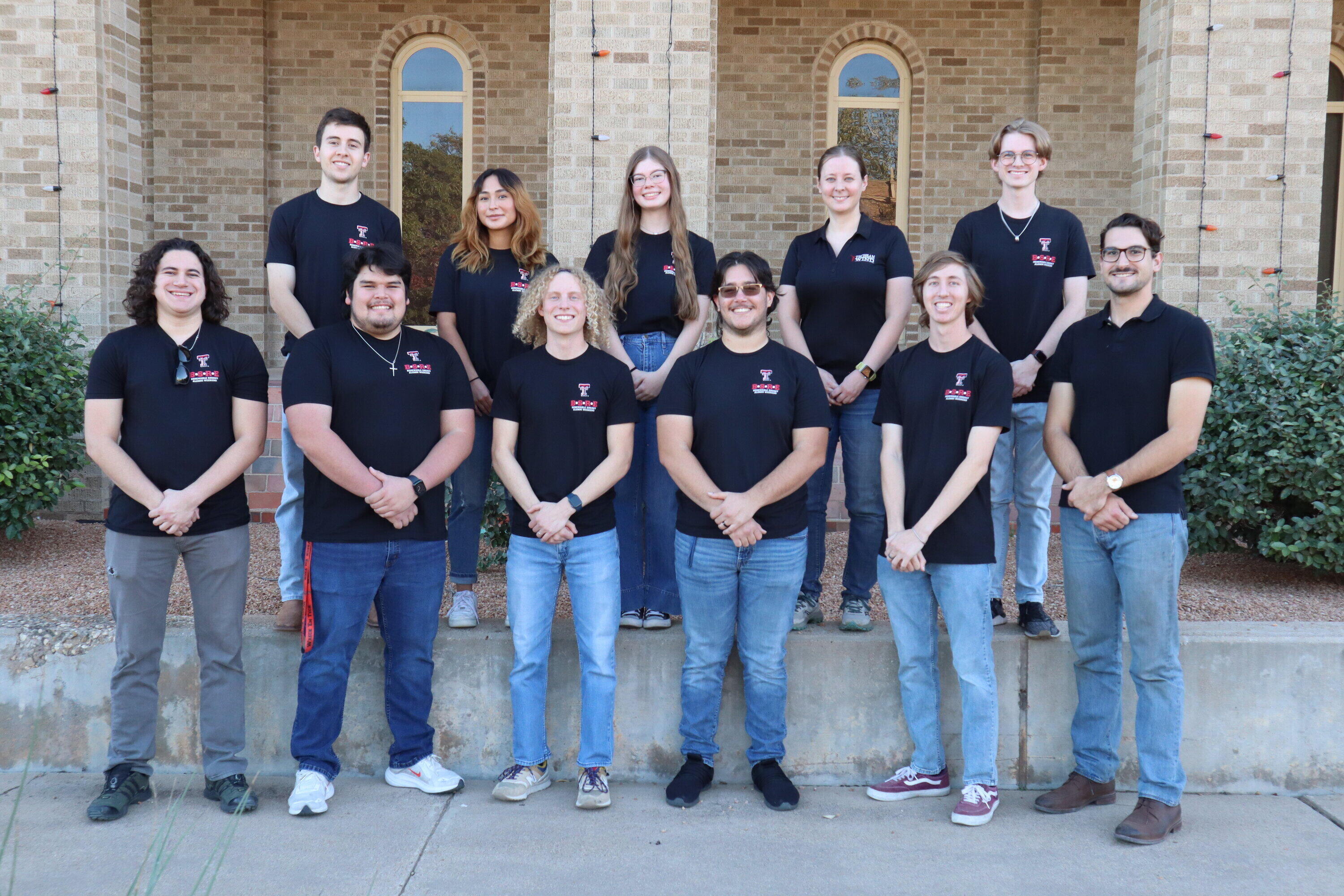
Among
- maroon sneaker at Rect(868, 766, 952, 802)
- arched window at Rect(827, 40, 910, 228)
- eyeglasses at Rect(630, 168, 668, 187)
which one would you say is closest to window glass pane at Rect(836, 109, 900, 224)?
arched window at Rect(827, 40, 910, 228)

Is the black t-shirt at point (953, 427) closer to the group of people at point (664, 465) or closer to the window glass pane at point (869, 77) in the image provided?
the group of people at point (664, 465)

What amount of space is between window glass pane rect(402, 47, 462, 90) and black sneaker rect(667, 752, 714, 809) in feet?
28.9

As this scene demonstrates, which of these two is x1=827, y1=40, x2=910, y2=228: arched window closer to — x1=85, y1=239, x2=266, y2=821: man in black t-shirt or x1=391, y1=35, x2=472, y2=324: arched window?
x1=391, y1=35, x2=472, y2=324: arched window

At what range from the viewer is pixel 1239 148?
23.5ft

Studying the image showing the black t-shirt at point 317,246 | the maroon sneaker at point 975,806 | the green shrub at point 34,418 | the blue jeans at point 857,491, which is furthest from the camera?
the green shrub at point 34,418

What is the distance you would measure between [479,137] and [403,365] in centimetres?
742

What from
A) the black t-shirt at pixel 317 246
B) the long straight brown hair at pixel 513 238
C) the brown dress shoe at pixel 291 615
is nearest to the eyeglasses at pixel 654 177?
the long straight brown hair at pixel 513 238

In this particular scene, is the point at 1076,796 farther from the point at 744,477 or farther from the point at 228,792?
the point at 228,792

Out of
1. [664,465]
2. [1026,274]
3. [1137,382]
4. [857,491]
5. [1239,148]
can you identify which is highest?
[1239,148]

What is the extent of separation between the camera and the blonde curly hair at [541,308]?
170 inches

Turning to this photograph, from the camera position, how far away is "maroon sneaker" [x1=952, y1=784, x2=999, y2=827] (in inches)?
164

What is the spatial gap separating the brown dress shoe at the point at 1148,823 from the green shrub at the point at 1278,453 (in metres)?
2.00

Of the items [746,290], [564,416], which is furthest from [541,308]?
[746,290]

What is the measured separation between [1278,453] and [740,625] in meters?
2.93
